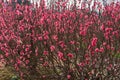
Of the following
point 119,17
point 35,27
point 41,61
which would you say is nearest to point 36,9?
point 35,27

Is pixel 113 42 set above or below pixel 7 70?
above

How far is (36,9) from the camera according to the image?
22.3 feet

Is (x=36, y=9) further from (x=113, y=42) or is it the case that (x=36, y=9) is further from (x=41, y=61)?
(x=113, y=42)

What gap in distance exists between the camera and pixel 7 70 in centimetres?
722

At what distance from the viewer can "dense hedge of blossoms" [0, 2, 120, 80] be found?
521 cm

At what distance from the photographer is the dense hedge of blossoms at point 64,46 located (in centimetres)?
521

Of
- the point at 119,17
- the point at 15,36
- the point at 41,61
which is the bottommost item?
the point at 41,61

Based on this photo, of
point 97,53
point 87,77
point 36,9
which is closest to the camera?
point 97,53

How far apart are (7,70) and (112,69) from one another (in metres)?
2.78

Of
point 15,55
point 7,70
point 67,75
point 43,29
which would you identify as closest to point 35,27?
point 43,29

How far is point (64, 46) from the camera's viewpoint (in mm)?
5293

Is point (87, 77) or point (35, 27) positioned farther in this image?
point (35, 27)

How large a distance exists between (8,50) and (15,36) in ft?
1.13

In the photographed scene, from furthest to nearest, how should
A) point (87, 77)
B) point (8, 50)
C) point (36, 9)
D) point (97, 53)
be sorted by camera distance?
point (36, 9) → point (8, 50) → point (87, 77) → point (97, 53)
